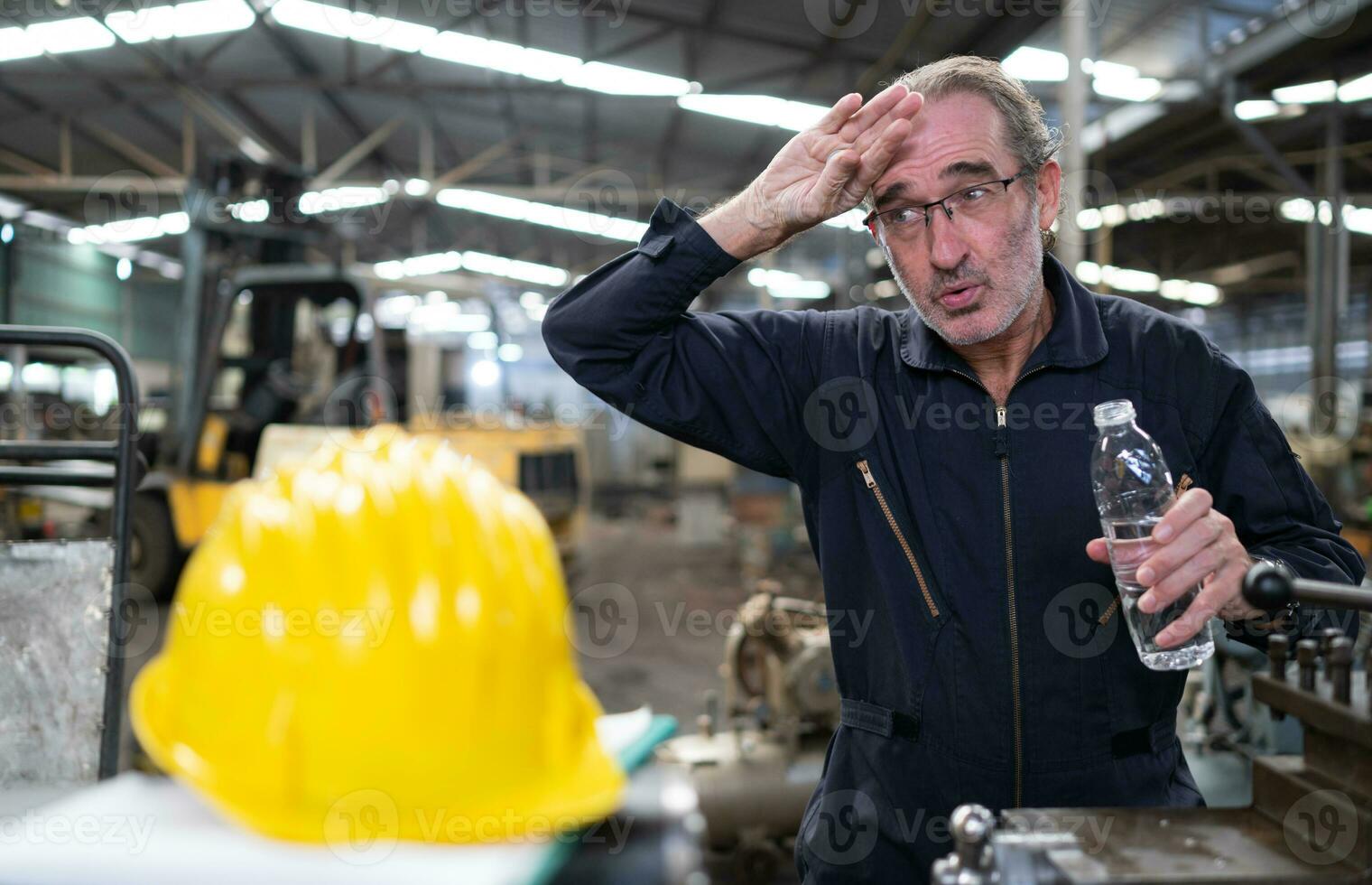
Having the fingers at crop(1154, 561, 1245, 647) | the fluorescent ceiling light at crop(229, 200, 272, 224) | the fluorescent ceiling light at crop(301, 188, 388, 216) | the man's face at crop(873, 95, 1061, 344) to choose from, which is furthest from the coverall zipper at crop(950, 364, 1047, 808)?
the fluorescent ceiling light at crop(301, 188, 388, 216)

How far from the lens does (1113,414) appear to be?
1.45 m

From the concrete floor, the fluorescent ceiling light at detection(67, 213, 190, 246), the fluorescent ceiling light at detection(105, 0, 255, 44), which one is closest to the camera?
the concrete floor

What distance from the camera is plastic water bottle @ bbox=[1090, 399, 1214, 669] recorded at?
1.50m

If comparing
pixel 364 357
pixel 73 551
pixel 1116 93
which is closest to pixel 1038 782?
pixel 73 551

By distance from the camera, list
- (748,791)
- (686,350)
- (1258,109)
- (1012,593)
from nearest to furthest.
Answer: (1012,593)
(686,350)
(748,791)
(1258,109)

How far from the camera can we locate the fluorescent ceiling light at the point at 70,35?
8094 millimetres

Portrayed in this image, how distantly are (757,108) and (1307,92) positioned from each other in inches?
182

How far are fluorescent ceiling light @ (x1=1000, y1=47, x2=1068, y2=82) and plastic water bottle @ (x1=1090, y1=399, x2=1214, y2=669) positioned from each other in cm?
576

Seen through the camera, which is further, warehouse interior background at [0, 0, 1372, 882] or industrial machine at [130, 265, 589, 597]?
industrial machine at [130, 265, 589, 597]

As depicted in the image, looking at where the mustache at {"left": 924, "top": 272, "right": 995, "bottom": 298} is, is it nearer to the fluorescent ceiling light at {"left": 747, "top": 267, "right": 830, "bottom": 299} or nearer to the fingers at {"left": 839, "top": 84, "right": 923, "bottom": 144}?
the fingers at {"left": 839, "top": 84, "right": 923, "bottom": 144}

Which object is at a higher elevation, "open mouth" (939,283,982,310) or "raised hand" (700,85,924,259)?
"raised hand" (700,85,924,259)

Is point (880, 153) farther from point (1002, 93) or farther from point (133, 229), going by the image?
point (133, 229)

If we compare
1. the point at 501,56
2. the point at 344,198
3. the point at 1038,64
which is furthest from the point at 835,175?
the point at 344,198

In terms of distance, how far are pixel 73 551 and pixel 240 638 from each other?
1458 millimetres
